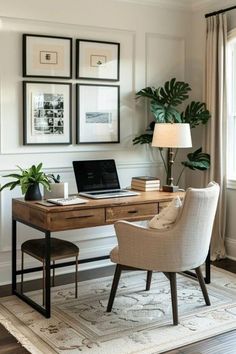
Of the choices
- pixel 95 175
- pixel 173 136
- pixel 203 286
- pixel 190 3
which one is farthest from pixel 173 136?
pixel 190 3

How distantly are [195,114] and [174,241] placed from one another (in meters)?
2.05

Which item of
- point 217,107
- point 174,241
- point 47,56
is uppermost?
point 47,56

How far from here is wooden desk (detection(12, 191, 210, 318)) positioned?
3.65m

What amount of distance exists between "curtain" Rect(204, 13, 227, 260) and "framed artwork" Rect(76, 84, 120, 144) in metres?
0.97

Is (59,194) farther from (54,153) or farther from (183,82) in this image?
(183,82)

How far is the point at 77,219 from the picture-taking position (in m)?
3.77

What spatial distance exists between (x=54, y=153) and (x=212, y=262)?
6.36 feet

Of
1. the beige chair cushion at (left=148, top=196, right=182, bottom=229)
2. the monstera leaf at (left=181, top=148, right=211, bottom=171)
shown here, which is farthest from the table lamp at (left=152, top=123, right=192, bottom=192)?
the beige chair cushion at (left=148, top=196, right=182, bottom=229)

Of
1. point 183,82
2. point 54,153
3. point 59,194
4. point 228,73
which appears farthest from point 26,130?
point 228,73

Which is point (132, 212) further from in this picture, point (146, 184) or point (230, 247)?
point (230, 247)

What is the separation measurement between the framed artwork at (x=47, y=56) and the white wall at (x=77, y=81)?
0.21 ft

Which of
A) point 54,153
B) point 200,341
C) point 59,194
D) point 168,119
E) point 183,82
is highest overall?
point 183,82

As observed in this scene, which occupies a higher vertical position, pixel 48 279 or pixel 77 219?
pixel 77 219

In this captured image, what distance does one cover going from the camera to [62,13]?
4633 millimetres
